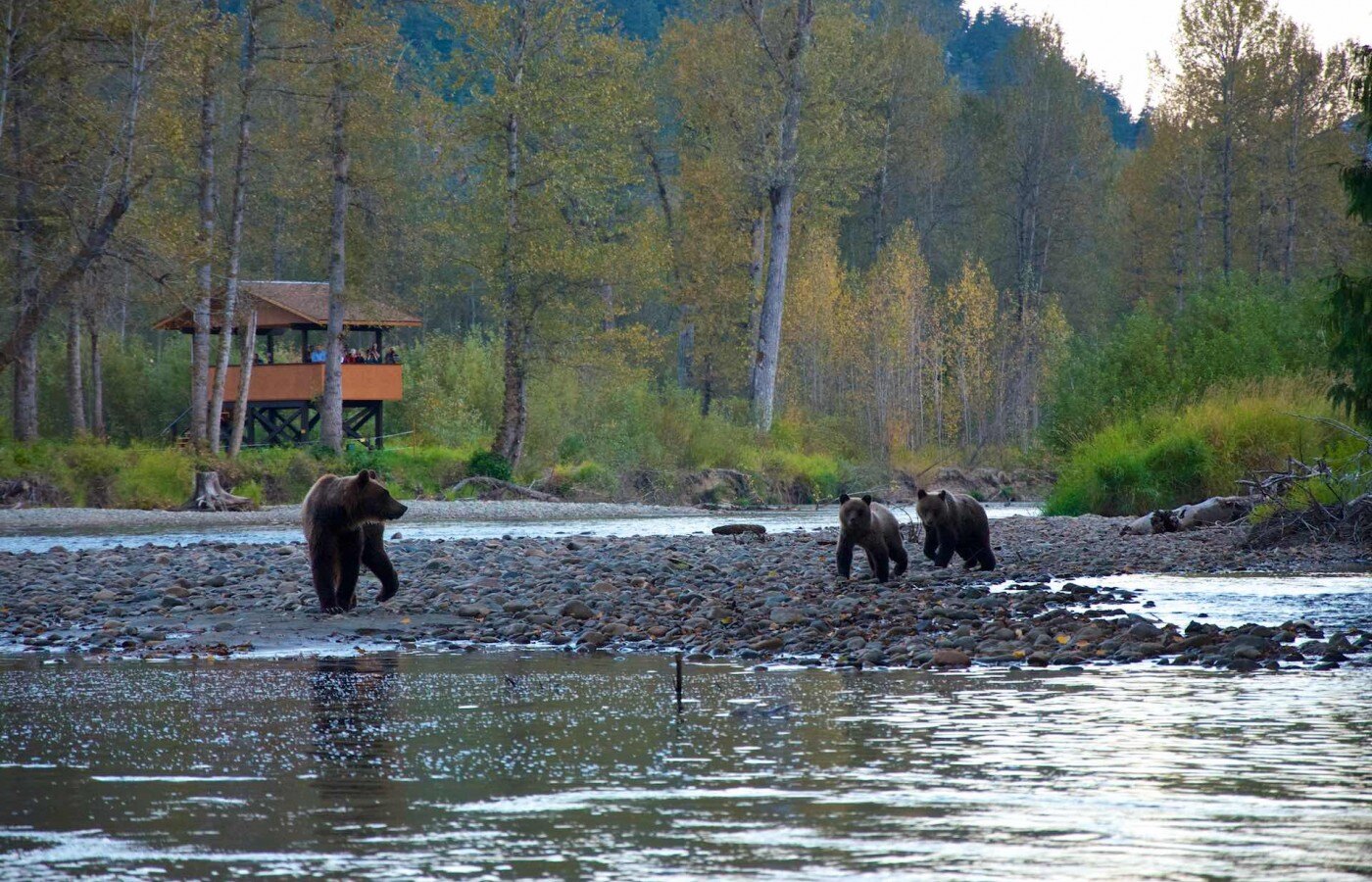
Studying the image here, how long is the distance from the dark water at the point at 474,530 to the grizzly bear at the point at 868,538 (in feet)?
17.4

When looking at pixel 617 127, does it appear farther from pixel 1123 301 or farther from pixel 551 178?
pixel 1123 301

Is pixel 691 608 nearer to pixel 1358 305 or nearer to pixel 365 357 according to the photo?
pixel 1358 305

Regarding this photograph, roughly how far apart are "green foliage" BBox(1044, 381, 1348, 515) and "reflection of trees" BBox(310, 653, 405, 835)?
1376 cm

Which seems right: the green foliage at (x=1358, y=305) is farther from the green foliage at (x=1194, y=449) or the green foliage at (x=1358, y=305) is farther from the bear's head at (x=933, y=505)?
the green foliage at (x=1194, y=449)

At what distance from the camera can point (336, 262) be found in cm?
3219

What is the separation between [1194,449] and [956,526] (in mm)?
9096

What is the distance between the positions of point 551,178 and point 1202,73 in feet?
70.3

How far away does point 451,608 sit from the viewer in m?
11.6

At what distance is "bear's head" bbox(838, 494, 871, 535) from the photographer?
40.4 feet

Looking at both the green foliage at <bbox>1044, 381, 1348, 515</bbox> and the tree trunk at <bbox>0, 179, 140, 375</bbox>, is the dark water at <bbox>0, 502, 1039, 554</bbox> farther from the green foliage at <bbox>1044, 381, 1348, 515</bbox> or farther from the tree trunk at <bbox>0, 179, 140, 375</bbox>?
the tree trunk at <bbox>0, 179, 140, 375</bbox>

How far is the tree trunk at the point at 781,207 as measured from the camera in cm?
3662

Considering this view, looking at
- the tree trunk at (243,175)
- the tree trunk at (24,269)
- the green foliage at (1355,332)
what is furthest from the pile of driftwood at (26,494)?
the green foliage at (1355,332)

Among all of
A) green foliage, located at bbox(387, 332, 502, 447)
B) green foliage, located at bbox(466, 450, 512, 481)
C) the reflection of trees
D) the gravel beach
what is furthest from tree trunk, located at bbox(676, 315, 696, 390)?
the reflection of trees

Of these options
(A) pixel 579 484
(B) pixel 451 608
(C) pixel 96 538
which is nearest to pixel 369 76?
(A) pixel 579 484
